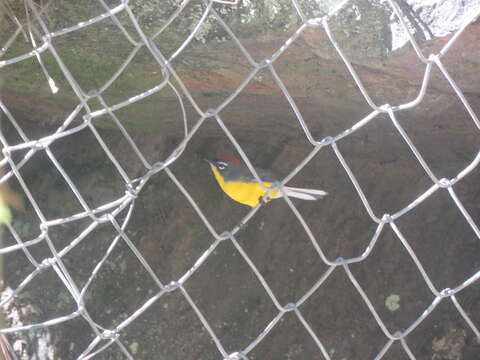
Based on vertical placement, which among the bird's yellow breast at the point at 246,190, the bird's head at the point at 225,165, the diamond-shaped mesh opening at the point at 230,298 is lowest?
the diamond-shaped mesh opening at the point at 230,298

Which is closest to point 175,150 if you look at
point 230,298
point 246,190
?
point 246,190

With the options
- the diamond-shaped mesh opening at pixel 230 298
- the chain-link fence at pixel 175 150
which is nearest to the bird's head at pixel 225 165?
the chain-link fence at pixel 175 150

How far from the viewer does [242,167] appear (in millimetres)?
2826

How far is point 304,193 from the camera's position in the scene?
113 inches

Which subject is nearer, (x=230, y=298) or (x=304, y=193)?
(x=304, y=193)

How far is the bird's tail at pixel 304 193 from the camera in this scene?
2.74m

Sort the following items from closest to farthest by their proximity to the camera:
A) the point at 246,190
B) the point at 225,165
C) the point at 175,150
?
1. the point at 175,150
2. the point at 246,190
3. the point at 225,165

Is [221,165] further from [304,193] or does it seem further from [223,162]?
[304,193]

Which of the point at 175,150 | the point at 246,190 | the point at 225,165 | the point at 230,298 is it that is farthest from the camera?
the point at 230,298

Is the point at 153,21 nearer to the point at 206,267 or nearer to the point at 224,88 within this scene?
the point at 224,88

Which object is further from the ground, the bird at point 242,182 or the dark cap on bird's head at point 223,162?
the dark cap on bird's head at point 223,162

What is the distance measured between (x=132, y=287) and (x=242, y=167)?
2.80 ft

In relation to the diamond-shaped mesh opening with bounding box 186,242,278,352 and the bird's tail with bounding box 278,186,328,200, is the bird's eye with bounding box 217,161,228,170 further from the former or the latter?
the diamond-shaped mesh opening with bounding box 186,242,278,352

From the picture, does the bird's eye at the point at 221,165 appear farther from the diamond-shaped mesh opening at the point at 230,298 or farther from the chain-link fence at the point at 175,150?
the diamond-shaped mesh opening at the point at 230,298
